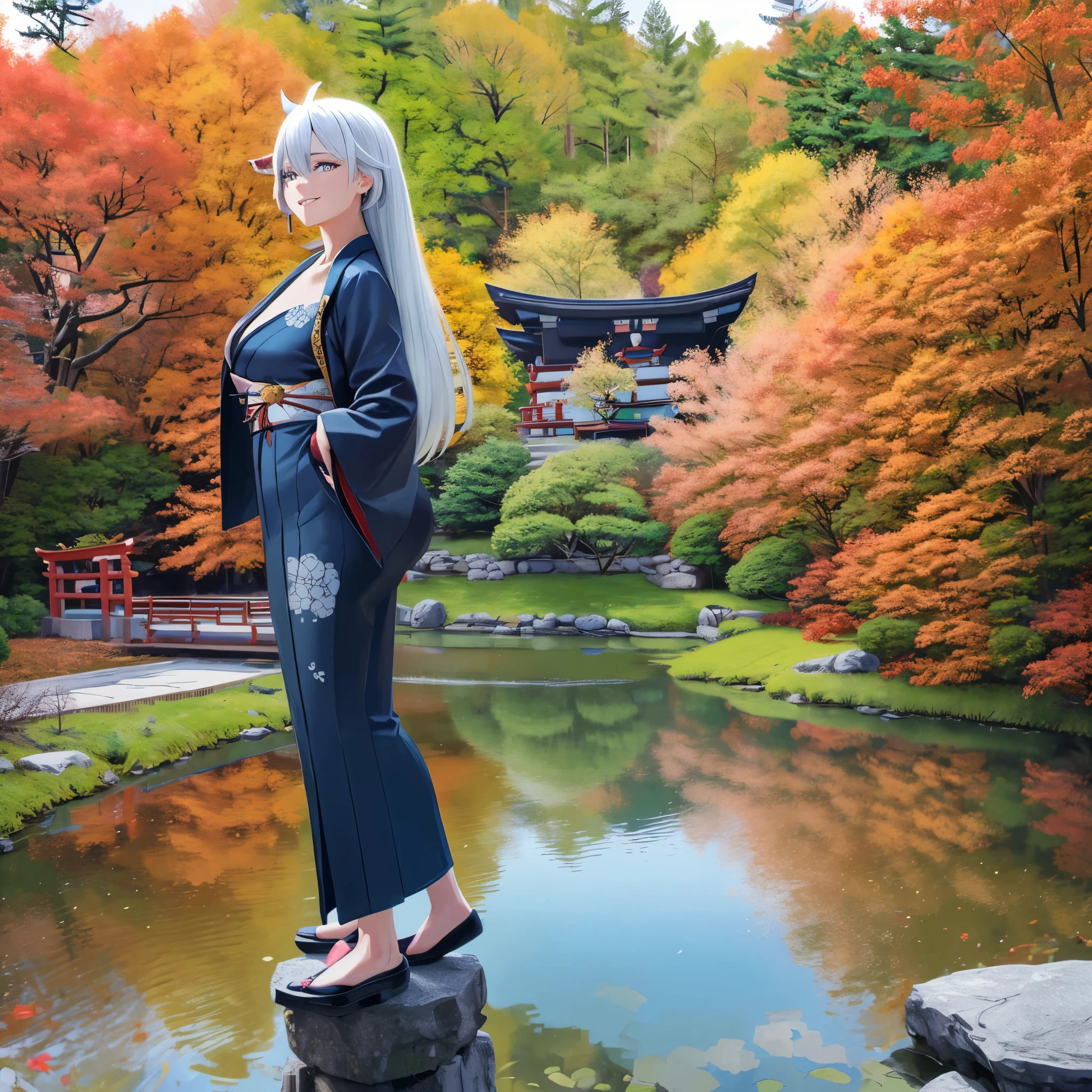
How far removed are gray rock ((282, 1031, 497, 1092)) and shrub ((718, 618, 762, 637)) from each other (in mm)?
8409

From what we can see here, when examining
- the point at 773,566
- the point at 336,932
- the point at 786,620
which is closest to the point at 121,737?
the point at 336,932

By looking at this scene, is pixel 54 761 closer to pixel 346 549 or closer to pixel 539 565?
pixel 346 549

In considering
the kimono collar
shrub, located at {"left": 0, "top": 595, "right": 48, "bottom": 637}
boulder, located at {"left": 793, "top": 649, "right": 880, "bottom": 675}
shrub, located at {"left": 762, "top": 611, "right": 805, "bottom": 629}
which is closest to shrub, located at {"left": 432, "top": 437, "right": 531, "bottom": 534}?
shrub, located at {"left": 762, "top": 611, "right": 805, "bottom": 629}

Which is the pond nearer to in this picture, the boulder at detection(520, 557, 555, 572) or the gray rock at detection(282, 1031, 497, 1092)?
the gray rock at detection(282, 1031, 497, 1092)

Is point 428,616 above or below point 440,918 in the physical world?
above

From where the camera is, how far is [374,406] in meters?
1.66

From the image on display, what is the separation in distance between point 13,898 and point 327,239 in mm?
3078

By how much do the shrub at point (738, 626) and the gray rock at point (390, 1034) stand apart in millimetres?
8513

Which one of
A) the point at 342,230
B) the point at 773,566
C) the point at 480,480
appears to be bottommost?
the point at 773,566

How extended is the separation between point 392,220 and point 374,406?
0.48 meters

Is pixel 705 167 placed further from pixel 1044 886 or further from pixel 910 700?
pixel 1044 886

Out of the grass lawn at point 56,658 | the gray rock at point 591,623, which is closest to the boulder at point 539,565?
the gray rock at point 591,623

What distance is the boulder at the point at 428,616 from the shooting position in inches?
469

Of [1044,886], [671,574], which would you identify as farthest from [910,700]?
[671,574]
